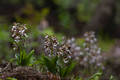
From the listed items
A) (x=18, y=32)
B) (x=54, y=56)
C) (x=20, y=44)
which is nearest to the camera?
(x=18, y=32)

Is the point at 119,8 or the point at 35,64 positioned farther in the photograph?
the point at 119,8

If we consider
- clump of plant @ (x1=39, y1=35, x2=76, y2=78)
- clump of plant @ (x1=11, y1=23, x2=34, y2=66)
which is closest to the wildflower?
clump of plant @ (x1=11, y1=23, x2=34, y2=66)

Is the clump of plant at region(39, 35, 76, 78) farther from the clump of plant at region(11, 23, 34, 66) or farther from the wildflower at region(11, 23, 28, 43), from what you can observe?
the wildflower at region(11, 23, 28, 43)

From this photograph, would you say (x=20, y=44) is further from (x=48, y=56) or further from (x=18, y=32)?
(x=48, y=56)

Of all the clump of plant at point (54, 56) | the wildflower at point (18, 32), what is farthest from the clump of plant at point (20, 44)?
the clump of plant at point (54, 56)

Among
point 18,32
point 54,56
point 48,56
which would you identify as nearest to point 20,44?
point 18,32

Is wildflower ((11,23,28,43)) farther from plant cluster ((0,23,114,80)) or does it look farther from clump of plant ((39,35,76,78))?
clump of plant ((39,35,76,78))

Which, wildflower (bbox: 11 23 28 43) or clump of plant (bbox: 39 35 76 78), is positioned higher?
wildflower (bbox: 11 23 28 43)

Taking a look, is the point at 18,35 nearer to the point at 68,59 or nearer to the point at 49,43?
the point at 49,43

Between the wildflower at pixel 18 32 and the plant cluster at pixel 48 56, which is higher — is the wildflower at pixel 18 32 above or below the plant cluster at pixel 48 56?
above

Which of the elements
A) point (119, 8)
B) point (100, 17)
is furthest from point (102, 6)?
point (119, 8)

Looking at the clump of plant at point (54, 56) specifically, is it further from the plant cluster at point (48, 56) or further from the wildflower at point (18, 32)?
the wildflower at point (18, 32)
